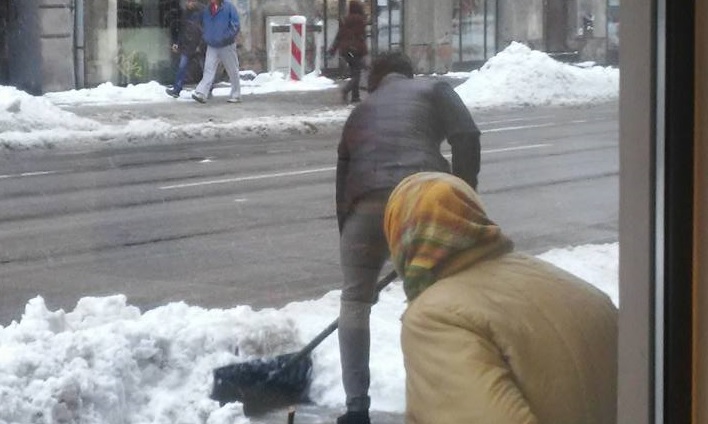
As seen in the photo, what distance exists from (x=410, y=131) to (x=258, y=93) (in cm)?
258

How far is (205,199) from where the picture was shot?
25.5 feet

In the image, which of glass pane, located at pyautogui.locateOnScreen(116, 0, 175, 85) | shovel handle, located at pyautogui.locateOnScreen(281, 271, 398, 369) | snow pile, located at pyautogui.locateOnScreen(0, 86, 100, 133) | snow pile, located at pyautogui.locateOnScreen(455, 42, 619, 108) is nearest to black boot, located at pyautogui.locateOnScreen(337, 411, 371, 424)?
shovel handle, located at pyautogui.locateOnScreen(281, 271, 398, 369)

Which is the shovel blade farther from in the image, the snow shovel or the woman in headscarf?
the woman in headscarf

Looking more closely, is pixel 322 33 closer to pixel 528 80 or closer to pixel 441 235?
pixel 528 80

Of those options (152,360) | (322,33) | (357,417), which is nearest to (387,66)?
(322,33)

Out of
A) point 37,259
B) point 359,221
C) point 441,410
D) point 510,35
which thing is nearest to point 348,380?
point 359,221

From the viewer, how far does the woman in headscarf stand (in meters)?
2.06

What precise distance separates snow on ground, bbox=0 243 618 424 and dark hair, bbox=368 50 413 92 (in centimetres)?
55

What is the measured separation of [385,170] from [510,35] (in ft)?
1.54

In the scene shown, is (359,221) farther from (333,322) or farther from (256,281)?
(256,281)

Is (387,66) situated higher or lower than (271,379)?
higher

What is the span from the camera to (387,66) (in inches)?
124

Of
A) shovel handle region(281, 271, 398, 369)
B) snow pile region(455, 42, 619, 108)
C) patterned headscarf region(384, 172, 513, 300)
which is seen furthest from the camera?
shovel handle region(281, 271, 398, 369)

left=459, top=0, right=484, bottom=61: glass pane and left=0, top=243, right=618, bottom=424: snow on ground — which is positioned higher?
left=459, top=0, right=484, bottom=61: glass pane
